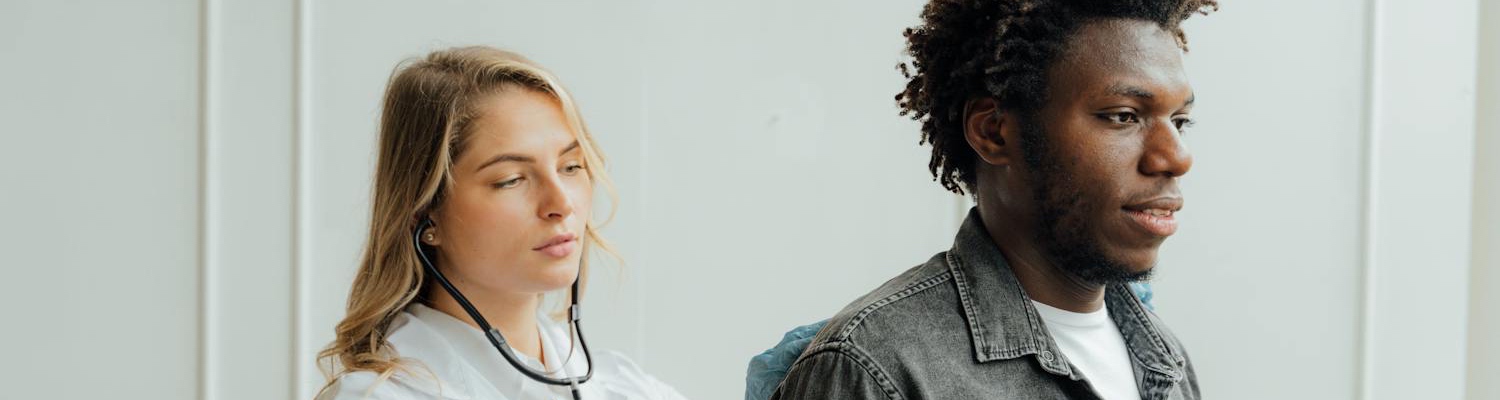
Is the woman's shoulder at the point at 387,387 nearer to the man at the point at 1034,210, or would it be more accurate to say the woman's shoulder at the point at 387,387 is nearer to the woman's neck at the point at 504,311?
the woman's neck at the point at 504,311

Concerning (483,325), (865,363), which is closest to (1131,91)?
(865,363)

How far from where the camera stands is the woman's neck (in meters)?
1.72

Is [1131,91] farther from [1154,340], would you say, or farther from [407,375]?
[407,375]

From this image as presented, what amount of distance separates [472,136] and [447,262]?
179 mm

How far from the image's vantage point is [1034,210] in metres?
1.39

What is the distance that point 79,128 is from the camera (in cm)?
246

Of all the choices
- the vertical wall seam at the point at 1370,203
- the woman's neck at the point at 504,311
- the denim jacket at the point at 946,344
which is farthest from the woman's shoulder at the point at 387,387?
the vertical wall seam at the point at 1370,203

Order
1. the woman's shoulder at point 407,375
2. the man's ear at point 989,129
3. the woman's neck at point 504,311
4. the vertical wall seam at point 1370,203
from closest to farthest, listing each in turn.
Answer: the man's ear at point 989,129 < the woman's shoulder at point 407,375 < the woman's neck at point 504,311 < the vertical wall seam at point 1370,203

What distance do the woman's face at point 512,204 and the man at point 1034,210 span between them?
15.5 inches

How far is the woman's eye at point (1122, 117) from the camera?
135cm

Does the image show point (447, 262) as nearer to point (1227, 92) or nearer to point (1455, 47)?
point (1227, 92)

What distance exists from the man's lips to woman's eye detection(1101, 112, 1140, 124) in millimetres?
84

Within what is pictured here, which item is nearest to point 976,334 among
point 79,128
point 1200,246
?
point 1200,246

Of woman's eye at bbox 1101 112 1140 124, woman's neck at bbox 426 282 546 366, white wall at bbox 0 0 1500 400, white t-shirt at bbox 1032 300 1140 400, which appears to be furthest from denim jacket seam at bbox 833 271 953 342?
white wall at bbox 0 0 1500 400
